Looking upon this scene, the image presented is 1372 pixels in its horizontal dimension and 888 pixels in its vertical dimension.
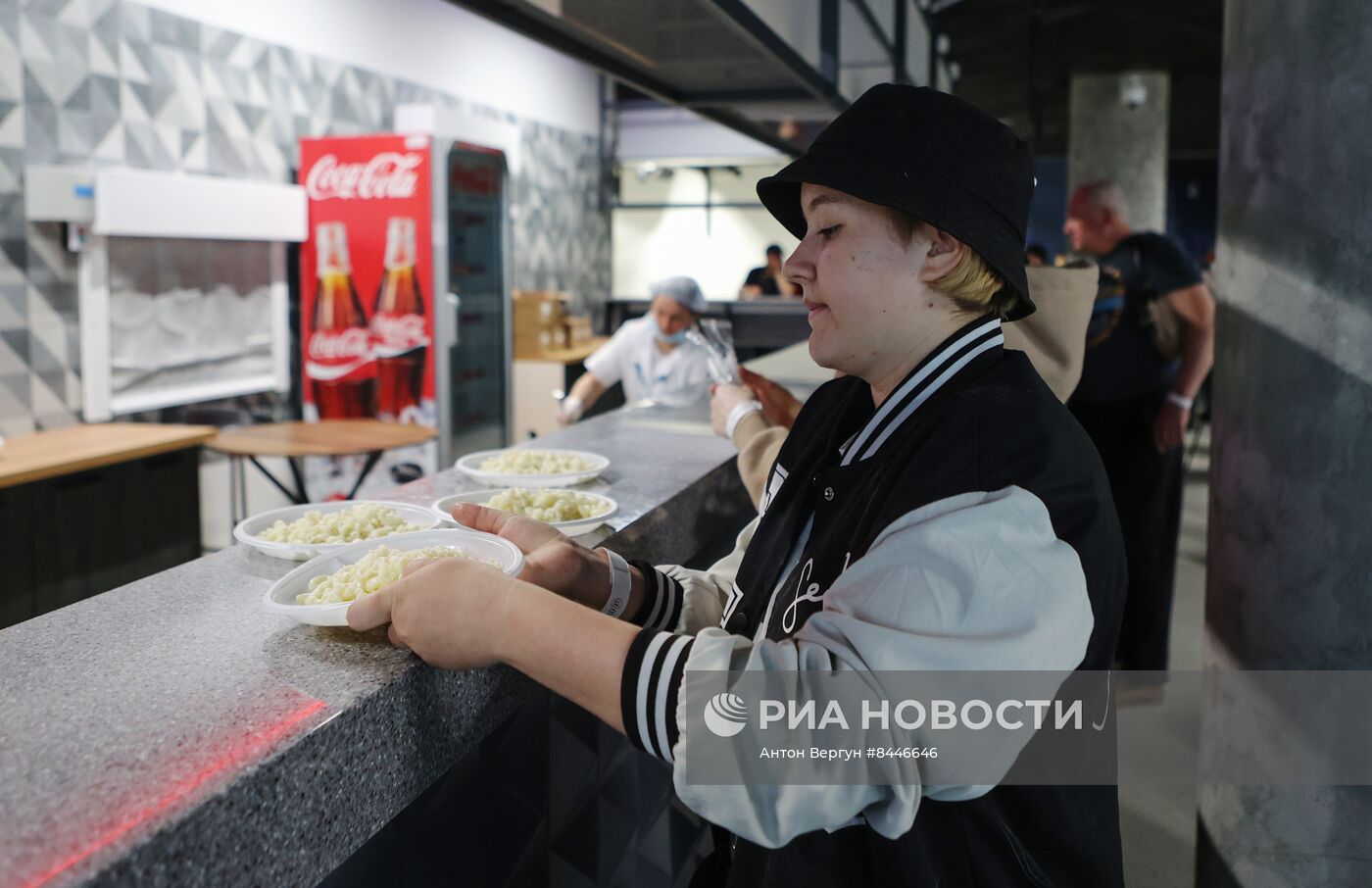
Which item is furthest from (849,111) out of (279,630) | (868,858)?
(279,630)

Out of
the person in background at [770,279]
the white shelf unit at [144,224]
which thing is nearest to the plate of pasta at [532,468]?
the white shelf unit at [144,224]

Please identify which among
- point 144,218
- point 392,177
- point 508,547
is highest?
point 392,177

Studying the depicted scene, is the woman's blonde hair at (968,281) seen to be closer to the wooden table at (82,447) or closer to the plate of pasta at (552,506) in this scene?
the plate of pasta at (552,506)

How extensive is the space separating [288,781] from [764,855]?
0.54 m

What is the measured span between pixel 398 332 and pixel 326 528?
4.45 metres

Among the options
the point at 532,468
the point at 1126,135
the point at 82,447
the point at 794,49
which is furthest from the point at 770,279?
the point at 532,468

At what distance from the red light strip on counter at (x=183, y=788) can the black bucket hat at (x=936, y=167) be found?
785 mm

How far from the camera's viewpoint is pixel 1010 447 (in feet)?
3.51

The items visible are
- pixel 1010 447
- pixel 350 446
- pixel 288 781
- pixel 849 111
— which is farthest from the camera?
pixel 350 446

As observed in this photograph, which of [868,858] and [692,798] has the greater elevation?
[692,798]

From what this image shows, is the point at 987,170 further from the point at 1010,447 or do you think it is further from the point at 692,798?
the point at 692,798

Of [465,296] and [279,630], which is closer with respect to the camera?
[279,630]

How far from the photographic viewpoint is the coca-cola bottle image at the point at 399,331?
5781 millimetres

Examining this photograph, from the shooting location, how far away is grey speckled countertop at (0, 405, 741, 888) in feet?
2.75
